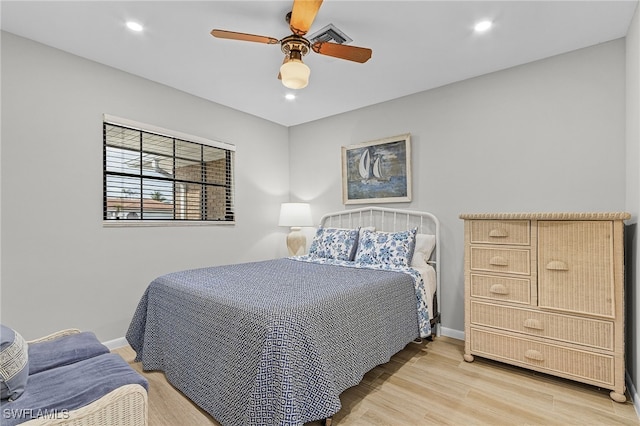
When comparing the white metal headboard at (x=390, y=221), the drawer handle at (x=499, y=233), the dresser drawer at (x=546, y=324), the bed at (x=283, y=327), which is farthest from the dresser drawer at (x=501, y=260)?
the white metal headboard at (x=390, y=221)

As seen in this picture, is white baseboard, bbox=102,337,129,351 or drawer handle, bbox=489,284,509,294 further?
white baseboard, bbox=102,337,129,351

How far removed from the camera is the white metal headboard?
10.7 ft

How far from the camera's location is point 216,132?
3.81 meters

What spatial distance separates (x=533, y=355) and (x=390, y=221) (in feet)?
5.99

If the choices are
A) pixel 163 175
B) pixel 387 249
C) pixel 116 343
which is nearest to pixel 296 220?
pixel 387 249

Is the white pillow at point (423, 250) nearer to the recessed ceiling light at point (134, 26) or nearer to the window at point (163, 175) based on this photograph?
the window at point (163, 175)

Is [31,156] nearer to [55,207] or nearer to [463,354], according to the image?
[55,207]

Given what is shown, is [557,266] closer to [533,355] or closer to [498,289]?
[498,289]

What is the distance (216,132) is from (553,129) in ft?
11.2

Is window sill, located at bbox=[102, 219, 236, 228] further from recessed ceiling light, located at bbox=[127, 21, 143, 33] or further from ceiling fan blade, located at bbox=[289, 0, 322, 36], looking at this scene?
ceiling fan blade, located at bbox=[289, 0, 322, 36]

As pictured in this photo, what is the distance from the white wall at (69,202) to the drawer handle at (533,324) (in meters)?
3.17

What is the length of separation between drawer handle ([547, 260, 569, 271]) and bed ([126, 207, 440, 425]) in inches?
37.6

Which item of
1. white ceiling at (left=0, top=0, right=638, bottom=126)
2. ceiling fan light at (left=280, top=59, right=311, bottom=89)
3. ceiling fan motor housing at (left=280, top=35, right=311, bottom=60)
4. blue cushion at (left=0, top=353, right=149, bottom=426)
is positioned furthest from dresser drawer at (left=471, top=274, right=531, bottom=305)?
blue cushion at (left=0, top=353, right=149, bottom=426)

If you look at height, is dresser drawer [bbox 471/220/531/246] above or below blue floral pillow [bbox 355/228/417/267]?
above
